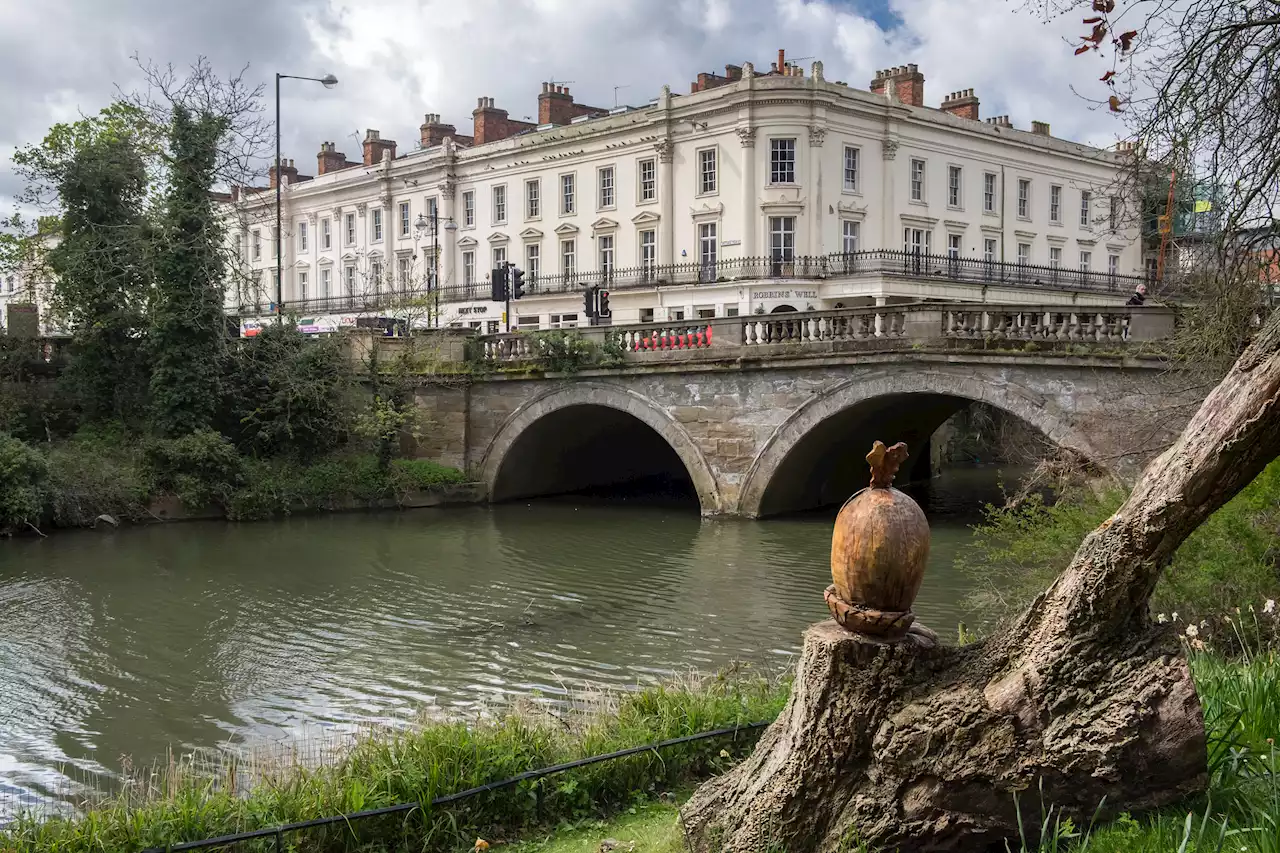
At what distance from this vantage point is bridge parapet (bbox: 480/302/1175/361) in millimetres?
18469

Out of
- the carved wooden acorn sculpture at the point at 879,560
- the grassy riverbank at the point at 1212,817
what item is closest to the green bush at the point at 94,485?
the grassy riverbank at the point at 1212,817

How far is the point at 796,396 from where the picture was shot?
74.6 feet

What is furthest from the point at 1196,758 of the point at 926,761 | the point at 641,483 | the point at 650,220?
the point at 650,220

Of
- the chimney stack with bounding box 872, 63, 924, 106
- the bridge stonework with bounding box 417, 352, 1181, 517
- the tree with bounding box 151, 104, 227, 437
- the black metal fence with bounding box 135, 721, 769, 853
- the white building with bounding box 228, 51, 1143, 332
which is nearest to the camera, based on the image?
the black metal fence with bounding box 135, 721, 769, 853

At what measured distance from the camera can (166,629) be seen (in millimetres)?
15492

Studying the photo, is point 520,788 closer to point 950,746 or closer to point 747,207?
point 950,746

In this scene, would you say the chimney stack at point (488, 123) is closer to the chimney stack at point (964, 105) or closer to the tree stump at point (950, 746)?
the chimney stack at point (964, 105)

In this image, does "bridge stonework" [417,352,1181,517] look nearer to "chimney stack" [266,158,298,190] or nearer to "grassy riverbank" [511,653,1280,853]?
"grassy riverbank" [511,653,1280,853]

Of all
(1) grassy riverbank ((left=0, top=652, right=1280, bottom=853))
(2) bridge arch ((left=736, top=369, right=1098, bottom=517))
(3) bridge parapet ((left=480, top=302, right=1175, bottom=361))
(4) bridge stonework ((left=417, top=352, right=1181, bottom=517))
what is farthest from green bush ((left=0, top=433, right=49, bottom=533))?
(1) grassy riverbank ((left=0, top=652, right=1280, bottom=853))

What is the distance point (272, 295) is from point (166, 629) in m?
46.3

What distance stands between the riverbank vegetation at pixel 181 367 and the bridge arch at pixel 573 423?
1.20 meters

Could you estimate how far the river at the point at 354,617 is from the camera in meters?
11.7

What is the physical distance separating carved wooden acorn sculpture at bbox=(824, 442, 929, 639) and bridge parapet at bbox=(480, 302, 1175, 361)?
14.1 meters

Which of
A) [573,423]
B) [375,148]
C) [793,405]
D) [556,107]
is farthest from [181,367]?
[375,148]
